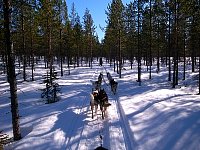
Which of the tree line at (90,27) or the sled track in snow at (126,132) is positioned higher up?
the tree line at (90,27)

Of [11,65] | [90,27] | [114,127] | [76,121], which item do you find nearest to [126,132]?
[114,127]

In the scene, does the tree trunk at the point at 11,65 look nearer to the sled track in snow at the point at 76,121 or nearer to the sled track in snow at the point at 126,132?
the sled track in snow at the point at 76,121

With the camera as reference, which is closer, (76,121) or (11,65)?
(11,65)

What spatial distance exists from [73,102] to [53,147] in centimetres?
876

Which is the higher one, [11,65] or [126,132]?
[11,65]

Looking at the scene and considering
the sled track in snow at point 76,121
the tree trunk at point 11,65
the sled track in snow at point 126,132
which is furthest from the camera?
the tree trunk at point 11,65

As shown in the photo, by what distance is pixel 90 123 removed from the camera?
13695mm

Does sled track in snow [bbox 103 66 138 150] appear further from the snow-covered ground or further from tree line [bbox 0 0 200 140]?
tree line [bbox 0 0 200 140]

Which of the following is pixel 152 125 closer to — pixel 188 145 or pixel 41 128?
pixel 188 145

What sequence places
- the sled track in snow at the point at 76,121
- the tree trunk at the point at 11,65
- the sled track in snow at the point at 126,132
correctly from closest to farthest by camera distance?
1. the sled track in snow at the point at 126,132
2. the sled track in snow at the point at 76,121
3. the tree trunk at the point at 11,65

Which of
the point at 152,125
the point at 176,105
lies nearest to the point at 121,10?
the point at 176,105

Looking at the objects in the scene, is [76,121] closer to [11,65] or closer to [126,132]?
[126,132]

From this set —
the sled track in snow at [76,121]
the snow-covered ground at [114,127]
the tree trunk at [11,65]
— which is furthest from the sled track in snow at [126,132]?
the tree trunk at [11,65]

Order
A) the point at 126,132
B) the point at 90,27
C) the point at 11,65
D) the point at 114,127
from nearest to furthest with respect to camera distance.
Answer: the point at 11,65 < the point at 126,132 < the point at 114,127 < the point at 90,27
